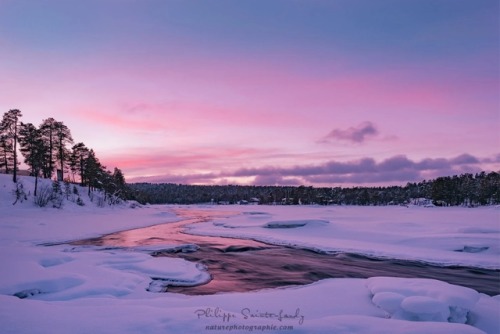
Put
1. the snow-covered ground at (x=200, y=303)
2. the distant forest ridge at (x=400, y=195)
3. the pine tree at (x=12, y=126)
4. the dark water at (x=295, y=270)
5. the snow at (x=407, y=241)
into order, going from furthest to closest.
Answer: the distant forest ridge at (x=400, y=195) → the pine tree at (x=12, y=126) → the snow at (x=407, y=241) → the dark water at (x=295, y=270) → the snow-covered ground at (x=200, y=303)

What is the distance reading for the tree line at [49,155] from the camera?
57.7 meters

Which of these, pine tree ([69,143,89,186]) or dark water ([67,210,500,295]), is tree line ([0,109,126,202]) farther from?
dark water ([67,210,500,295])

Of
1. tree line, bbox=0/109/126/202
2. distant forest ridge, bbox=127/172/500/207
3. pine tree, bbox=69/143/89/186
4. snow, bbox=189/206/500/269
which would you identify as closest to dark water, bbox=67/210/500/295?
snow, bbox=189/206/500/269

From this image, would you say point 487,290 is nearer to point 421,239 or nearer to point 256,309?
point 256,309

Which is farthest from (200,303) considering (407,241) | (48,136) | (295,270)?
(48,136)

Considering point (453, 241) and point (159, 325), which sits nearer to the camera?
point (159, 325)

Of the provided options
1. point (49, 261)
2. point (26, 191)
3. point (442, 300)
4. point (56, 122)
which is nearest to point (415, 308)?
point (442, 300)

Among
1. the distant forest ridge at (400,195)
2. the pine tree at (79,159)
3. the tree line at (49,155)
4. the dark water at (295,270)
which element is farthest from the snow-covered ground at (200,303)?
the distant forest ridge at (400,195)

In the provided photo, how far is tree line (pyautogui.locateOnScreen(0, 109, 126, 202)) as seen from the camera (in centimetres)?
5769

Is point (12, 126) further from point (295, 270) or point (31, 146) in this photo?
point (295, 270)

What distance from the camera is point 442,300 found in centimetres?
961

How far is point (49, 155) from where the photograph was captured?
6744cm

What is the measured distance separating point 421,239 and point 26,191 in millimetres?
53531

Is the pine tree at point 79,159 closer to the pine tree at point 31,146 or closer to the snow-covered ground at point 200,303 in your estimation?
the pine tree at point 31,146
